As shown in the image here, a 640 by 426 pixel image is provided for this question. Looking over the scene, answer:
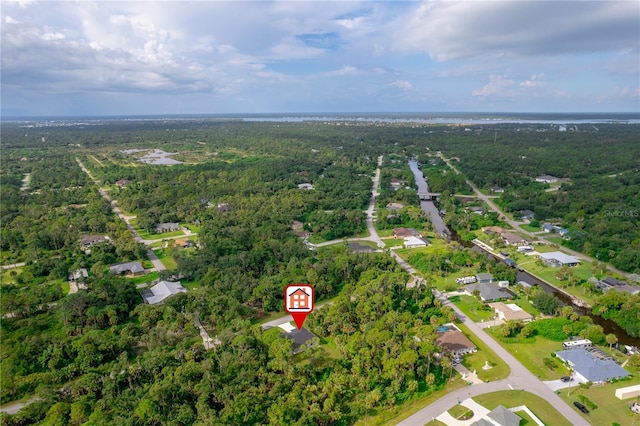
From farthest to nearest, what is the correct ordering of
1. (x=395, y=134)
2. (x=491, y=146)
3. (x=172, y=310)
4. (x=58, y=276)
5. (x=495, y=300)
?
(x=395, y=134)
(x=491, y=146)
(x=58, y=276)
(x=495, y=300)
(x=172, y=310)

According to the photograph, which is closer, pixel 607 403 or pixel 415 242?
pixel 607 403

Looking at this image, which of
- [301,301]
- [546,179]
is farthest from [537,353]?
[546,179]

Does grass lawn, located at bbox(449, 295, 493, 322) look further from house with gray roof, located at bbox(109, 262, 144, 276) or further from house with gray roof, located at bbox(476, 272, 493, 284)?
house with gray roof, located at bbox(109, 262, 144, 276)

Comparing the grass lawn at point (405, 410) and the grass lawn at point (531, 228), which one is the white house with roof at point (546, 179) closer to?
the grass lawn at point (531, 228)

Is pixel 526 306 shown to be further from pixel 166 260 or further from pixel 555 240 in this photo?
pixel 166 260

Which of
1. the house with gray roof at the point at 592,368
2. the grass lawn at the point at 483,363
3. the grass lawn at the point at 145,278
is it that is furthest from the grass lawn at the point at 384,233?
the house with gray roof at the point at 592,368

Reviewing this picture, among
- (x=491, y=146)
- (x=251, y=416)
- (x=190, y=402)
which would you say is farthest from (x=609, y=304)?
(x=491, y=146)

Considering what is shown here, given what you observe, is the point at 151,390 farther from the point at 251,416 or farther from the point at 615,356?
the point at 615,356
